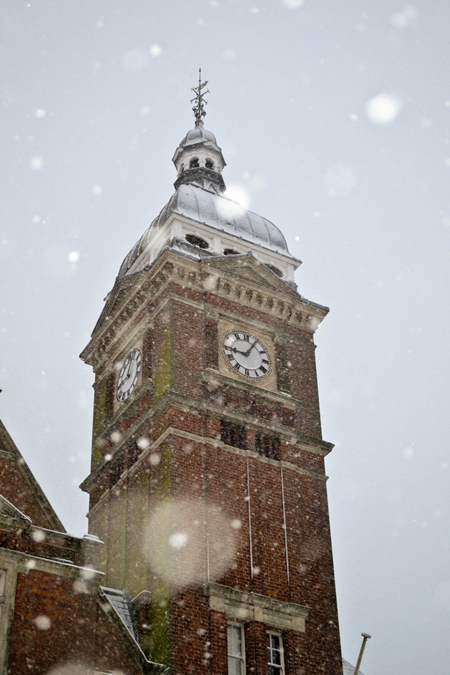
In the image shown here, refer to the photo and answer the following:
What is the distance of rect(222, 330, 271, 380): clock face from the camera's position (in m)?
38.2

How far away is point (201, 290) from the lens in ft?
129

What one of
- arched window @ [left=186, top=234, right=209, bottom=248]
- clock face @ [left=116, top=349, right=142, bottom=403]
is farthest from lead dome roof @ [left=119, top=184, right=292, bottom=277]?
clock face @ [left=116, top=349, right=142, bottom=403]

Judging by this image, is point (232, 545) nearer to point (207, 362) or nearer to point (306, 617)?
point (306, 617)

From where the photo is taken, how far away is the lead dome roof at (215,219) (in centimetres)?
4416

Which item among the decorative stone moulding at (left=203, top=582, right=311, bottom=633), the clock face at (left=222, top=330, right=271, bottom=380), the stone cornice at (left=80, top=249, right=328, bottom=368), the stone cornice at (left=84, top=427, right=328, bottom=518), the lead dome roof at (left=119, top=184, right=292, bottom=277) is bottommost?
the decorative stone moulding at (left=203, top=582, right=311, bottom=633)

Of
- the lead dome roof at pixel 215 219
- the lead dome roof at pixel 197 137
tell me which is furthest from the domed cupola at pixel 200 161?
the lead dome roof at pixel 215 219

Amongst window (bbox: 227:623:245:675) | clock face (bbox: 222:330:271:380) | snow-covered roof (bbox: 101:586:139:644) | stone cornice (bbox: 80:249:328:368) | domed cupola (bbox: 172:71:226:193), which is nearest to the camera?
window (bbox: 227:623:245:675)

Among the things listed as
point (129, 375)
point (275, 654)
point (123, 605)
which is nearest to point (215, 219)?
point (129, 375)

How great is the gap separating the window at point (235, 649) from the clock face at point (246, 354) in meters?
9.88

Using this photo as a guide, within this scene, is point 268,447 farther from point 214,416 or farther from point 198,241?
point 198,241

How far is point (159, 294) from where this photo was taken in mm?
39500

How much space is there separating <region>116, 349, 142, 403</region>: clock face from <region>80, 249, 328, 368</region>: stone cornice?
164cm

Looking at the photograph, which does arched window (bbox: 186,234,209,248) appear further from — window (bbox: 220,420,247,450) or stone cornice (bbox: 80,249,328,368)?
window (bbox: 220,420,247,450)

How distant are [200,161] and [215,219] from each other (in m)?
8.59
